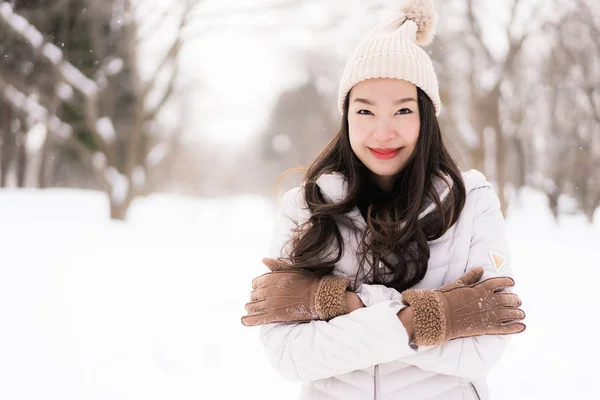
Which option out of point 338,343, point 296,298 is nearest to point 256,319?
point 296,298

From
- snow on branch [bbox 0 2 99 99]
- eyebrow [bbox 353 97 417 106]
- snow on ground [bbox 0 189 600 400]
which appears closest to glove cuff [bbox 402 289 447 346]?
eyebrow [bbox 353 97 417 106]

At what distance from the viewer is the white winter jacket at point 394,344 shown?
1.27 meters

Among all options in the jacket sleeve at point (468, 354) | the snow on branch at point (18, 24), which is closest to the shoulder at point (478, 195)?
the jacket sleeve at point (468, 354)

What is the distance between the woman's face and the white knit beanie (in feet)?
0.10

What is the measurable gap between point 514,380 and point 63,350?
127 inches

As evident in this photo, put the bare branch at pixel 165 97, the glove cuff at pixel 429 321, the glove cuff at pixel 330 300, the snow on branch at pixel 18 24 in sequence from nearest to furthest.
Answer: the glove cuff at pixel 429 321, the glove cuff at pixel 330 300, the snow on branch at pixel 18 24, the bare branch at pixel 165 97

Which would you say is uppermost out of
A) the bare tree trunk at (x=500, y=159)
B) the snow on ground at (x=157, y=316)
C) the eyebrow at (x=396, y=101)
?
the bare tree trunk at (x=500, y=159)

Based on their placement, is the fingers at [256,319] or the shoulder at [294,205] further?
the shoulder at [294,205]

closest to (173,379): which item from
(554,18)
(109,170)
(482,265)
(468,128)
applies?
(482,265)

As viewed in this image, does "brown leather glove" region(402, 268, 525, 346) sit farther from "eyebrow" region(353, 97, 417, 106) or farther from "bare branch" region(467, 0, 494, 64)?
"bare branch" region(467, 0, 494, 64)

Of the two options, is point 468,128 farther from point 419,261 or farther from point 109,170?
point 419,261

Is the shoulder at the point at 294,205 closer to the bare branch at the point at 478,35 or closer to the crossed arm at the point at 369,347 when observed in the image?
the crossed arm at the point at 369,347

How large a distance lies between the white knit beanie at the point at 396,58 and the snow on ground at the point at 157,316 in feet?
7.53

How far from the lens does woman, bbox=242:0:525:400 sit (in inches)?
50.4
